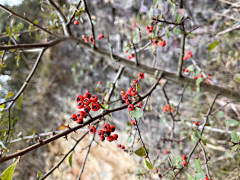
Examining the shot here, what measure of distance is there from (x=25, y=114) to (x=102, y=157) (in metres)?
1.26

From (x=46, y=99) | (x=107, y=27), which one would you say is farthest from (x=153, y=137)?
(x=46, y=99)

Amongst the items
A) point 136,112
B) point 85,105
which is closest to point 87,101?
point 85,105

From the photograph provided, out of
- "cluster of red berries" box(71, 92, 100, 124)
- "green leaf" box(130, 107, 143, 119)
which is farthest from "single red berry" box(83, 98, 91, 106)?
"green leaf" box(130, 107, 143, 119)

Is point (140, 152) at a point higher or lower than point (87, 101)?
lower

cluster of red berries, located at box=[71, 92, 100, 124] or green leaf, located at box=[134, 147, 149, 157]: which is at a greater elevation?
cluster of red berries, located at box=[71, 92, 100, 124]

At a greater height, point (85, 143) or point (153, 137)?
point (153, 137)

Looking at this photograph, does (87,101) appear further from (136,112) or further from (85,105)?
(136,112)

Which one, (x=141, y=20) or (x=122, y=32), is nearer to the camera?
(x=141, y=20)

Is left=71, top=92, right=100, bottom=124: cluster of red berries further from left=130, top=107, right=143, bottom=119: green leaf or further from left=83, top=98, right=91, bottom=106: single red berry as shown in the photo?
left=130, top=107, right=143, bottom=119: green leaf

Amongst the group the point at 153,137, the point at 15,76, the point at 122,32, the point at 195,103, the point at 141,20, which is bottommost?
the point at 153,137

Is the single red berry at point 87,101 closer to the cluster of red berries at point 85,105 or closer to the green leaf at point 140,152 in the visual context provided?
the cluster of red berries at point 85,105

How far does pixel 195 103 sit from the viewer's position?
1.66m

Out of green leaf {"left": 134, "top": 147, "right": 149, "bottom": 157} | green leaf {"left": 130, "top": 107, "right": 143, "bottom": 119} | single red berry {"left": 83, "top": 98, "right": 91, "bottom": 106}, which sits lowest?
green leaf {"left": 134, "top": 147, "right": 149, "bottom": 157}

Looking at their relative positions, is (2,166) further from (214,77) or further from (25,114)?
(214,77)
